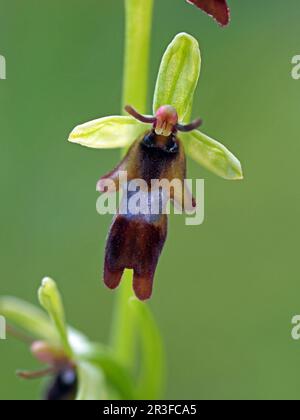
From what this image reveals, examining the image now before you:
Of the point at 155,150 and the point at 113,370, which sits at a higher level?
the point at 155,150

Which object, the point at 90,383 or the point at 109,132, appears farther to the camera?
the point at 90,383

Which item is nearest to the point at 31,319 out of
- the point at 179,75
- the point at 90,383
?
the point at 90,383

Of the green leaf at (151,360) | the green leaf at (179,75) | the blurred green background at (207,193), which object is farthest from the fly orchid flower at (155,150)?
the blurred green background at (207,193)

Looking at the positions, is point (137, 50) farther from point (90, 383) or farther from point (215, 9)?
point (90, 383)

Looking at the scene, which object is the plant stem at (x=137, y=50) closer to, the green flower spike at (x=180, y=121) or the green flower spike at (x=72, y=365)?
the green flower spike at (x=180, y=121)

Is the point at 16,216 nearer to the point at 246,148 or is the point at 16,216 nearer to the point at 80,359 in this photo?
the point at 246,148

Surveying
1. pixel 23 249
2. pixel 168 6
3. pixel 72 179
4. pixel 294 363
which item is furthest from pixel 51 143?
pixel 294 363

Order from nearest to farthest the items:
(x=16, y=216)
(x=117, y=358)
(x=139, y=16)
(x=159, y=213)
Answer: (x=159, y=213), (x=139, y=16), (x=117, y=358), (x=16, y=216)
